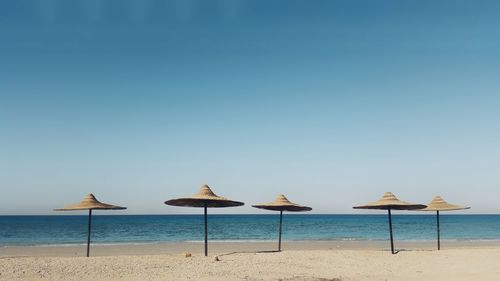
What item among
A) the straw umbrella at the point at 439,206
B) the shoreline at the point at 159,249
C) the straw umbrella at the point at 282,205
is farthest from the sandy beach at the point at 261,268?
the shoreline at the point at 159,249

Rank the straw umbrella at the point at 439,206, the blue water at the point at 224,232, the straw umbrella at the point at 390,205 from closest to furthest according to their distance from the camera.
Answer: the straw umbrella at the point at 390,205 < the straw umbrella at the point at 439,206 < the blue water at the point at 224,232

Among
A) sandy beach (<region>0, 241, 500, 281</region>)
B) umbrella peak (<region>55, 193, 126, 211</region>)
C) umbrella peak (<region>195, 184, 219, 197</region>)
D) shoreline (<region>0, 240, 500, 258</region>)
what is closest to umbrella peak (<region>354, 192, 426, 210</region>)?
sandy beach (<region>0, 241, 500, 281</region>)

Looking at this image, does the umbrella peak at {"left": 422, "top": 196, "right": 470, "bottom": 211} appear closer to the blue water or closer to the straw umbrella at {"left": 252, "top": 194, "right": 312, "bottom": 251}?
the straw umbrella at {"left": 252, "top": 194, "right": 312, "bottom": 251}

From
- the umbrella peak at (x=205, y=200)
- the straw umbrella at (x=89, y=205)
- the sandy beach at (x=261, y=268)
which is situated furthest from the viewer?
the straw umbrella at (x=89, y=205)

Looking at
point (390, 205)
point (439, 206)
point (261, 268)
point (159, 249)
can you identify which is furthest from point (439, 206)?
point (159, 249)

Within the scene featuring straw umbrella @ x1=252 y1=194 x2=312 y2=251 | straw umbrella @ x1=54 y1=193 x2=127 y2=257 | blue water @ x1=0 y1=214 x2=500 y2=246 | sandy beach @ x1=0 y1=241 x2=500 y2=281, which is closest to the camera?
sandy beach @ x1=0 y1=241 x2=500 y2=281

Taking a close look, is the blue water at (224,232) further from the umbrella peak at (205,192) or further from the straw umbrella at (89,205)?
the umbrella peak at (205,192)

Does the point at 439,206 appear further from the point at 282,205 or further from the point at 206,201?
the point at 206,201

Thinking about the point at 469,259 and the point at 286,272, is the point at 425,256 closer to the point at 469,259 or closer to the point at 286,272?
the point at 469,259

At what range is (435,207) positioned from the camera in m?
18.4

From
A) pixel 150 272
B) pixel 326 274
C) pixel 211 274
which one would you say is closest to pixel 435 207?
pixel 326 274

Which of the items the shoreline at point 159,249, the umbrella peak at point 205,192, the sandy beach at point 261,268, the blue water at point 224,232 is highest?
the umbrella peak at point 205,192

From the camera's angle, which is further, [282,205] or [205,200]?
[282,205]

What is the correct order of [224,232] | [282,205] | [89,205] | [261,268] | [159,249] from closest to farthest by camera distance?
[261,268] → [89,205] → [282,205] → [159,249] → [224,232]
